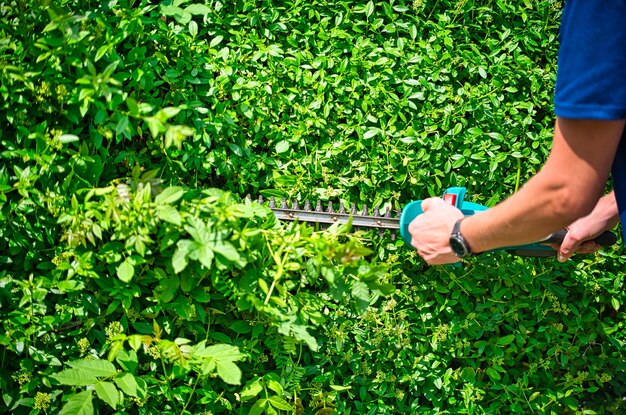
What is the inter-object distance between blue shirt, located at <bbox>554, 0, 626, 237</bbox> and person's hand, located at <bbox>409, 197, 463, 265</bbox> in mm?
753

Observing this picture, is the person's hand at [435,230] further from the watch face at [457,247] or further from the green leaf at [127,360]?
the green leaf at [127,360]

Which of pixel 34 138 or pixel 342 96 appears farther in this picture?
pixel 342 96

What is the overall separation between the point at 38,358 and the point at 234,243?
850mm

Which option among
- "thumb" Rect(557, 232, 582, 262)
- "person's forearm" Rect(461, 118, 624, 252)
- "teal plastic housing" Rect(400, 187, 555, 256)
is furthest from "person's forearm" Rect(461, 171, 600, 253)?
"thumb" Rect(557, 232, 582, 262)

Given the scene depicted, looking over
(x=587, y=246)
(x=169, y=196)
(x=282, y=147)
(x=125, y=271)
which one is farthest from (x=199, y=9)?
(x=587, y=246)

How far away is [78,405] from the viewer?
2260mm

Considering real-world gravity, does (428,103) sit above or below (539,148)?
above

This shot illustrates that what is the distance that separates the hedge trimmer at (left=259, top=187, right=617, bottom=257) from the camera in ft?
8.54

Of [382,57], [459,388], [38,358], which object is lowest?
[459,388]

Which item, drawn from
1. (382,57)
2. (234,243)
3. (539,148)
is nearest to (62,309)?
(234,243)

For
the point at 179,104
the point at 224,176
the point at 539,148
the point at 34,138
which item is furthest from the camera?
the point at 539,148

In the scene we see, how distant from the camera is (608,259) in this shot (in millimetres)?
3145

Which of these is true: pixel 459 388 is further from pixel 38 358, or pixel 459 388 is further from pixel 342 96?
pixel 38 358

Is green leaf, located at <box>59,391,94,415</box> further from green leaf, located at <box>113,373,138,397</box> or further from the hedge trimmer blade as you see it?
the hedge trimmer blade
